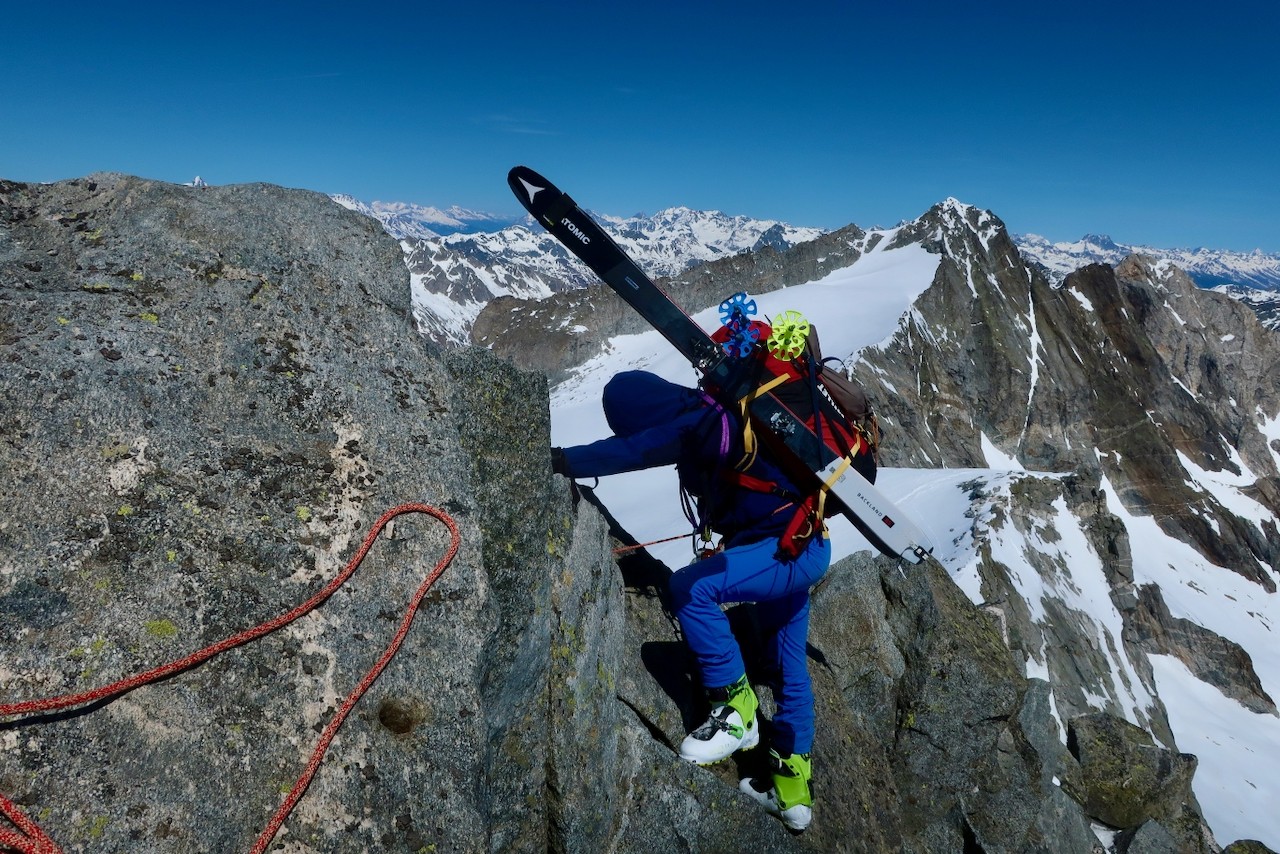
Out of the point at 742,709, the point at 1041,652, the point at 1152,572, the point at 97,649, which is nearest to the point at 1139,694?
the point at 1041,652

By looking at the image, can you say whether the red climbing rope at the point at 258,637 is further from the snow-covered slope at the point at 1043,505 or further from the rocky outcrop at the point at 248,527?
the snow-covered slope at the point at 1043,505

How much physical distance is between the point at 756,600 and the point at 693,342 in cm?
257

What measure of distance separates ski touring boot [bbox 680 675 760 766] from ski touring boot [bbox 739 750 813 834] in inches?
13.5

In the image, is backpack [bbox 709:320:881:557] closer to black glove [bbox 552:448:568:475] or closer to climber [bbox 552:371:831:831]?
climber [bbox 552:371:831:831]

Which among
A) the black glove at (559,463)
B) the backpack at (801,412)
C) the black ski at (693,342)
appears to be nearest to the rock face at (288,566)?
the black glove at (559,463)

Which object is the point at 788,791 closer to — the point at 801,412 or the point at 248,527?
the point at 801,412

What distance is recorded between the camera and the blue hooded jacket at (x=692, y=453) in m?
5.90

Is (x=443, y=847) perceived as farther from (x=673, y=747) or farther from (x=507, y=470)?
(x=673, y=747)

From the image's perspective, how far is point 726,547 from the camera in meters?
6.70

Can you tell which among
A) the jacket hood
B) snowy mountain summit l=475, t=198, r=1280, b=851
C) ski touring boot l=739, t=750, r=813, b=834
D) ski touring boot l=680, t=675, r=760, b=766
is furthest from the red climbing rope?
snowy mountain summit l=475, t=198, r=1280, b=851

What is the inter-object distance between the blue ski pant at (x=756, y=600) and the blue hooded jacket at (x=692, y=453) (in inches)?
12.0

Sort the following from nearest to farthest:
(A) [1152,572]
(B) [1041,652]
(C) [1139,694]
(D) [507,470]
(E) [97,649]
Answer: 1. (E) [97,649]
2. (D) [507,470]
3. (B) [1041,652]
4. (C) [1139,694]
5. (A) [1152,572]

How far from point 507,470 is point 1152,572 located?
73.0 m

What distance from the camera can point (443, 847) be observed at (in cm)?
402
